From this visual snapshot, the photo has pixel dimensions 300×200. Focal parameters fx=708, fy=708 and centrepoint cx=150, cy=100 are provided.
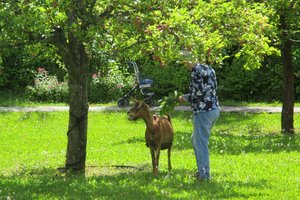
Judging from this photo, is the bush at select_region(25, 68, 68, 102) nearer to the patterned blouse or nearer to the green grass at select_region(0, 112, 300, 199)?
the green grass at select_region(0, 112, 300, 199)

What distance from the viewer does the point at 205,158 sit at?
10094 millimetres

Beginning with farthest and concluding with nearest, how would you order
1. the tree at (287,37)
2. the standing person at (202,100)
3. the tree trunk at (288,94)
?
the tree trunk at (288,94) < the tree at (287,37) < the standing person at (202,100)

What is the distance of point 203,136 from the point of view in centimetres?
1001

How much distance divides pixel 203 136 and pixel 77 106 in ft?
8.20

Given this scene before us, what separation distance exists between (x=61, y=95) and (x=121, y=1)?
15.8 metres

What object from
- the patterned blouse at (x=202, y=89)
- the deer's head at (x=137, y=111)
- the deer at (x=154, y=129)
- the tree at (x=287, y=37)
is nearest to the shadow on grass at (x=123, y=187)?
the deer at (x=154, y=129)

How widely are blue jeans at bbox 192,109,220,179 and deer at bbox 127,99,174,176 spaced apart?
802mm

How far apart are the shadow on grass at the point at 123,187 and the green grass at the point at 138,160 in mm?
13

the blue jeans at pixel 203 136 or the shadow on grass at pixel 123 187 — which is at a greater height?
the blue jeans at pixel 203 136

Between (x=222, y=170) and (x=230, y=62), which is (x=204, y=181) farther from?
(x=230, y=62)

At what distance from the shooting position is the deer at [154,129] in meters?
10.5

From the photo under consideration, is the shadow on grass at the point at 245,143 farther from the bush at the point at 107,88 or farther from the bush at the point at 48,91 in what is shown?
the bush at the point at 48,91

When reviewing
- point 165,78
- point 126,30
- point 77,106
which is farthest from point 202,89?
point 165,78

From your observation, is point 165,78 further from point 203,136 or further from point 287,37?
point 203,136
